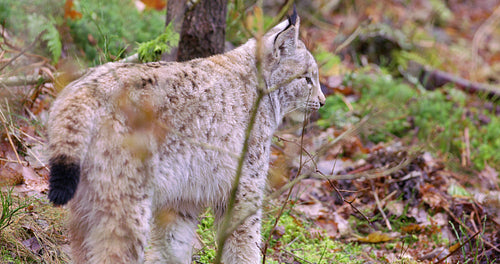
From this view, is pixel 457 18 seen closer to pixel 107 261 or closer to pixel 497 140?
pixel 497 140

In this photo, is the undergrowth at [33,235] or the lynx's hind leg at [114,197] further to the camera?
the undergrowth at [33,235]

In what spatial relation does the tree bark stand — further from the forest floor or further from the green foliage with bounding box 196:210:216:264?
the green foliage with bounding box 196:210:216:264

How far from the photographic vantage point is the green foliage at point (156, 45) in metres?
5.20

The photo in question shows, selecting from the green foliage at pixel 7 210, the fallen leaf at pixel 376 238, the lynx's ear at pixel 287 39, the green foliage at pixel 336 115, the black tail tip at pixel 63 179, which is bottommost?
the fallen leaf at pixel 376 238

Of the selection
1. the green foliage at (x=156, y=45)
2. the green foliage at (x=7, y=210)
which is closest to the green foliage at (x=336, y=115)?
the green foliage at (x=156, y=45)

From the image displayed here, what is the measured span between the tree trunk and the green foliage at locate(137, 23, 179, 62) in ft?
0.47

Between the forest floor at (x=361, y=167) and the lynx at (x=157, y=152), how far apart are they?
37 cm

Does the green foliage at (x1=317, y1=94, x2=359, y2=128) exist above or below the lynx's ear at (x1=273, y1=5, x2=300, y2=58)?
below

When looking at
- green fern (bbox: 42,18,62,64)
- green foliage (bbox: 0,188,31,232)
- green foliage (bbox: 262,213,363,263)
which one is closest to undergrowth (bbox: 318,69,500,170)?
green foliage (bbox: 262,213,363,263)

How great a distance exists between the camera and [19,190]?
14.3 ft

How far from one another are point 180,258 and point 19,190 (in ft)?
4.81

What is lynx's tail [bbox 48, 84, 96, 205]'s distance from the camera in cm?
261

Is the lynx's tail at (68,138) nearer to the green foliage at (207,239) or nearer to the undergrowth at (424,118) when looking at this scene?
the green foliage at (207,239)

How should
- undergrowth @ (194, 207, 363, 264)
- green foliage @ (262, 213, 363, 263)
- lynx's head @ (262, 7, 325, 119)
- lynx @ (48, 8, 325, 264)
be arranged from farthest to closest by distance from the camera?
green foliage @ (262, 213, 363, 263) < undergrowth @ (194, 207, 363, 264) < lynx's head @ (262, 7, 325, 119) < lynx @ (48, 8, 325, 264)
